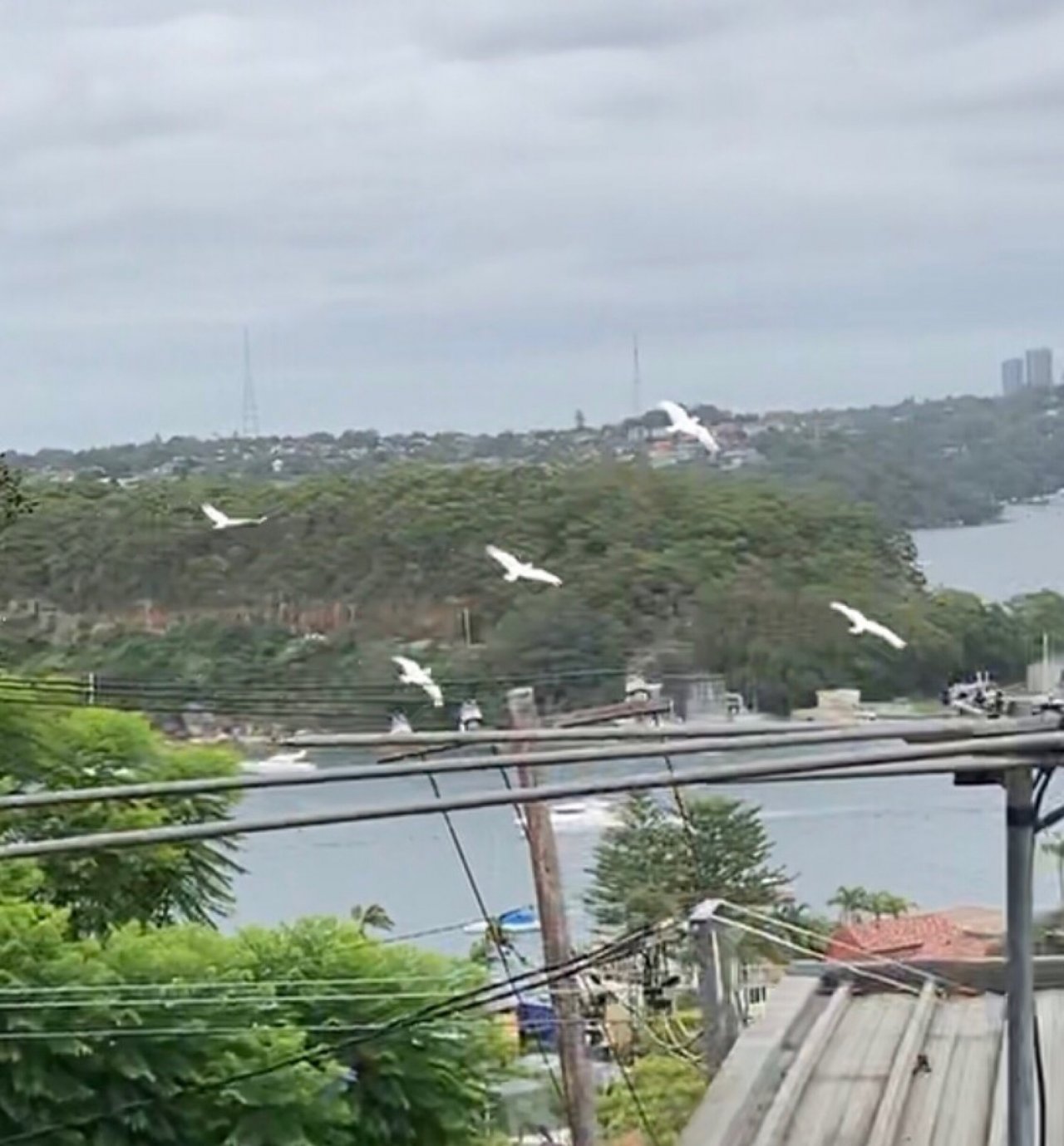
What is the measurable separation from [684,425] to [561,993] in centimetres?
172

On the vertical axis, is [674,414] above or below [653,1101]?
above

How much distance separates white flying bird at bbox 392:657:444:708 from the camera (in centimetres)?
624

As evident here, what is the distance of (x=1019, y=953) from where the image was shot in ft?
7.79

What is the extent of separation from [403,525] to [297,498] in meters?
0.60

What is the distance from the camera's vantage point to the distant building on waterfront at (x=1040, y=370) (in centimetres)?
591

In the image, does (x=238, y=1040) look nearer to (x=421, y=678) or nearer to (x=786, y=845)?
(x=421, y=678)

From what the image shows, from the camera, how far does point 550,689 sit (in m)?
6.32

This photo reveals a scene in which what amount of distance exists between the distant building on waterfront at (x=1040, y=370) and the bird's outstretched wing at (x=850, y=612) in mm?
796

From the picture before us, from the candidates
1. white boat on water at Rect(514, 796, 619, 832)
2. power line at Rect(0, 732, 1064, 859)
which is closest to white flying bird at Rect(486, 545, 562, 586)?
white boat on water at Rect(514, 796, 619, 832)

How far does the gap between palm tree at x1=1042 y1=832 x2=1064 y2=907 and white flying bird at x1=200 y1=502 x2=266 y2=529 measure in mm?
4744

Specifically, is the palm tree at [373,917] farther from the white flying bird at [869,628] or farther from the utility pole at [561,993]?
the white flying bird at [869,628]

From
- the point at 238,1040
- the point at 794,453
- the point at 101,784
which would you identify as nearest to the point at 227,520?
the point at 101,784

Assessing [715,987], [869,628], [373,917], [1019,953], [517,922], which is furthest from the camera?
[373,917]

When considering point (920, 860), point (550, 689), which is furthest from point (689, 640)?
point (920, 860)
